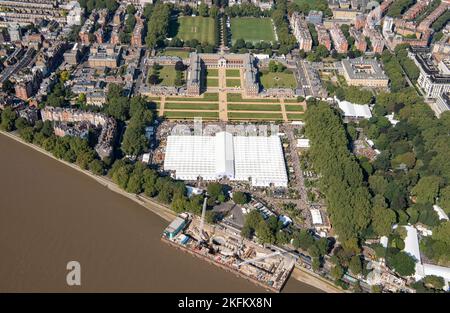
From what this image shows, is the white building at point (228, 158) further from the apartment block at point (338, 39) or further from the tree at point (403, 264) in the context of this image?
the apartment block at point (338, 39)

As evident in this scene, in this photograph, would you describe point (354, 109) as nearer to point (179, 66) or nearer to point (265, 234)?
point (179, 66)

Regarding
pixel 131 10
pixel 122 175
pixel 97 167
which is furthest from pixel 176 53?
pixel 122 175

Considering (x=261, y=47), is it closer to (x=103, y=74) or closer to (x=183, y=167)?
(x=103, y=74)

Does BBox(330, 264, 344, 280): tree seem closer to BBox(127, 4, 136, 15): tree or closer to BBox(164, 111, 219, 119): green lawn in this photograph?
BBox(164, 111, 219, 119): green lawn

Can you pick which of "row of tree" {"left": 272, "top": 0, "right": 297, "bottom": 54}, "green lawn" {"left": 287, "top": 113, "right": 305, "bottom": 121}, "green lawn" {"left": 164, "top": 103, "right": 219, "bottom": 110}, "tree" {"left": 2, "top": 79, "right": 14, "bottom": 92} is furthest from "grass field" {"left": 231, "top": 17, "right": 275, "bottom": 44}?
"tree" {"left": 2, "top": 79, "right": 14, "bottom": 92}

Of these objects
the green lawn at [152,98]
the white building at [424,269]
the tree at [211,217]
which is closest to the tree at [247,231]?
the tree at [211,217]
